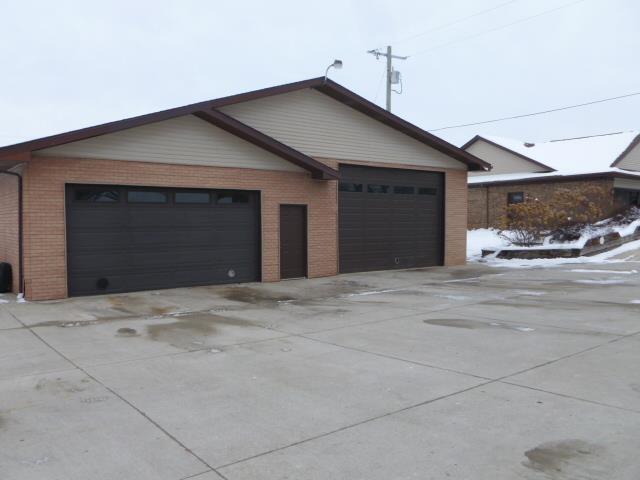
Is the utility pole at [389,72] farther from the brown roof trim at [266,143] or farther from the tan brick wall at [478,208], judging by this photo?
the brown roof trim at [266,143]

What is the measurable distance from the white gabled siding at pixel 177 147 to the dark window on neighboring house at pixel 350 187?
2.36m

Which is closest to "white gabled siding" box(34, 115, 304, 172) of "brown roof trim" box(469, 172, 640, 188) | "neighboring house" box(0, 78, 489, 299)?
"neighboring house" box(0, 78, 489, 299)

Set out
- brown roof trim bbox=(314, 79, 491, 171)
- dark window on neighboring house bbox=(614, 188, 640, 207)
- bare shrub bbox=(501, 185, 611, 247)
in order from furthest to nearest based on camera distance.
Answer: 1. dark window on neighboring house bbox=(614, 188, 640, 207)
2. bare shrub bbox=(501, 185, 611, 247)
3. brown roof trim bbox=(314, 79, 491, 171)

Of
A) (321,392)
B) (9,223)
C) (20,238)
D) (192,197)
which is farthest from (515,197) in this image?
(321,392)

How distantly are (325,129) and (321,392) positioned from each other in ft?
41.8

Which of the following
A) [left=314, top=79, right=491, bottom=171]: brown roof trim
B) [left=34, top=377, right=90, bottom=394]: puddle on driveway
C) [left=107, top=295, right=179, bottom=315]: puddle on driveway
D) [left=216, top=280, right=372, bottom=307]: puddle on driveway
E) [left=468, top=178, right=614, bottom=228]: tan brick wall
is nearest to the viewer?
[left=34, top=377, right=90, bottom=394]: puddle on driveway

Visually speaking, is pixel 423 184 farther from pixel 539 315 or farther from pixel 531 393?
pixel 531 393

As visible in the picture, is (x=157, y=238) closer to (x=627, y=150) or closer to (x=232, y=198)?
(x=232, y=198)

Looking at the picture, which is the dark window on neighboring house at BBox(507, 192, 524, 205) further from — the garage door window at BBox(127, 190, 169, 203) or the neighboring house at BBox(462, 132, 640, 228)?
the garage door window at BBox(127, 190, 169, 203)

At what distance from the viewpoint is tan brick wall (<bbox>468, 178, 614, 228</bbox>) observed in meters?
30.0

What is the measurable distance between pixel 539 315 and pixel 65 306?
30.1 ft

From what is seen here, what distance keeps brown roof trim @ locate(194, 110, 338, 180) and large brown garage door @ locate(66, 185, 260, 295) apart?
57.4 inches

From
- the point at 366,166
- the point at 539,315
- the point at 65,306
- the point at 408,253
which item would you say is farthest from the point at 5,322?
the point at 408,253

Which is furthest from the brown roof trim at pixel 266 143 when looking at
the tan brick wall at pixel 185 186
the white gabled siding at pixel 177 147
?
the tan brick wall at pixel 185 186
